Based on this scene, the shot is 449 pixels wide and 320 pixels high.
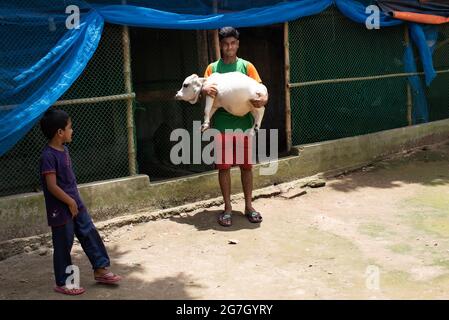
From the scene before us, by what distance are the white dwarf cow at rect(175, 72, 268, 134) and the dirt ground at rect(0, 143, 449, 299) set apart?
1.23 m

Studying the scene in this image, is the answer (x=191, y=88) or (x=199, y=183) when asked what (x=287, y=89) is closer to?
(x=199, y=183)

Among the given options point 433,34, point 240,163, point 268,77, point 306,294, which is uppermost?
point 433,34

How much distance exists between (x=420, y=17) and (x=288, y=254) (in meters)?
5.60

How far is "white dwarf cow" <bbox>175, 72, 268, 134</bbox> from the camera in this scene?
584cm

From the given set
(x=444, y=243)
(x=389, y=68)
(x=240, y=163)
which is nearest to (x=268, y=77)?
(x=389, y=68)

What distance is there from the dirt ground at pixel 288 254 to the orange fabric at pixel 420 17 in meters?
3.00

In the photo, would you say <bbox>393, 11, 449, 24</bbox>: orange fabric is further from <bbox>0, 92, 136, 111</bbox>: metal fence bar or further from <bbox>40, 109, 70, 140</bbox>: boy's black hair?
<bbox>40, 109, 70, 140</bbox>: boy's black hair

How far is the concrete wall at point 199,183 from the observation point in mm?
5598

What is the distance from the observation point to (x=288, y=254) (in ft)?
18.0

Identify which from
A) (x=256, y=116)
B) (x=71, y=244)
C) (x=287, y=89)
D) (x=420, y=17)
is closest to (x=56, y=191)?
(x=71, y=244)

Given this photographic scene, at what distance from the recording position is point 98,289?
468 cm

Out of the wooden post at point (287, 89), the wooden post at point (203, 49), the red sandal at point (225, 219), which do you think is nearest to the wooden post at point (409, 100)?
the wooden post at point (287, 89)
